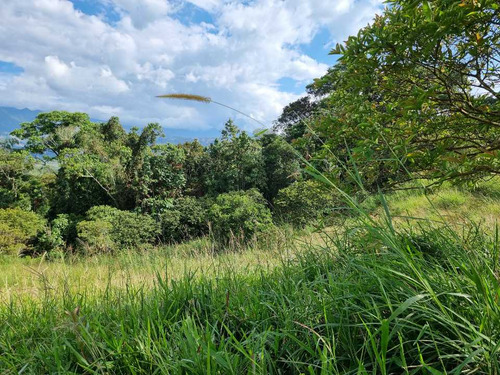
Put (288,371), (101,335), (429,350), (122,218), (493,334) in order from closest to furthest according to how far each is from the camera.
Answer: (493,334), (429,350), (288,371), (101,335), (122,218)

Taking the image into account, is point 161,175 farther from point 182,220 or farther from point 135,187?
point 182,220

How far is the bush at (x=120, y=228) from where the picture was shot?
15188mm

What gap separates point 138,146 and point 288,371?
22552 millimetres

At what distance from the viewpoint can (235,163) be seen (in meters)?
19.1

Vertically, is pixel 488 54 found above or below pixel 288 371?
above

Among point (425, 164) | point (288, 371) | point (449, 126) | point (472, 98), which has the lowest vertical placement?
point (288, 371)

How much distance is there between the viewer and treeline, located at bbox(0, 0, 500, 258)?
2145 millimetres

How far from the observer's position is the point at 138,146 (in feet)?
71.8

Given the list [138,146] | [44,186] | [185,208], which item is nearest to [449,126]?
[185,208]

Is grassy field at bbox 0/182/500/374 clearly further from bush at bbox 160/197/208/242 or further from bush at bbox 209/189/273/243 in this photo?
bush at bbox 160/197/208/242

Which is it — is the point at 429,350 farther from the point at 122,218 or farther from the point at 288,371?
the point at 122,218

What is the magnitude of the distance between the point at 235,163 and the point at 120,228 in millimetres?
7866

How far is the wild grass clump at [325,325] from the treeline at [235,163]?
0.75m

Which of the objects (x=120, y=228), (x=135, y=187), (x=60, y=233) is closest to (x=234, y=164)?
(x=135, y=187)
